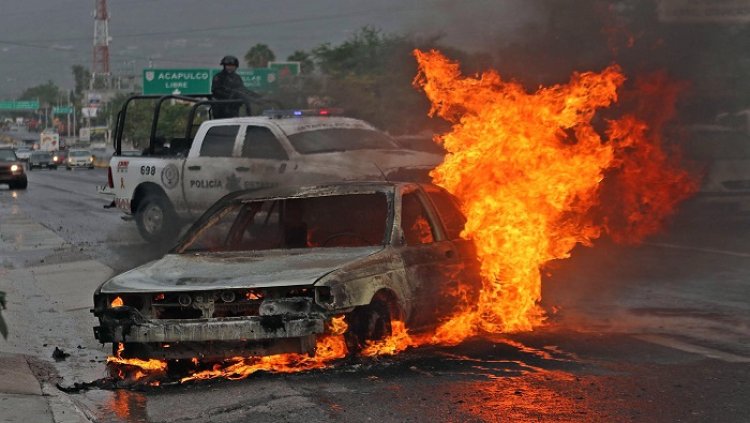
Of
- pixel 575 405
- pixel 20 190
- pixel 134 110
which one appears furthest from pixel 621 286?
pixel 134 110

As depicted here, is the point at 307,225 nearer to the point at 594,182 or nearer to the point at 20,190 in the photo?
the point at 594,182

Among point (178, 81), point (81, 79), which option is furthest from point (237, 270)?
point (81, 79)

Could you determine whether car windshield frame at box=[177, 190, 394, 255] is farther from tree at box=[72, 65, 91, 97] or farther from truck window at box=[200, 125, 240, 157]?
tree at box=[72, 65, 91, 97]

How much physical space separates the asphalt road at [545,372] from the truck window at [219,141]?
142 inches

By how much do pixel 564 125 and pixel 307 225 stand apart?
3132mm

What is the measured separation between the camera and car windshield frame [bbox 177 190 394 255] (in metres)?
8.73

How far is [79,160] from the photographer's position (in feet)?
247

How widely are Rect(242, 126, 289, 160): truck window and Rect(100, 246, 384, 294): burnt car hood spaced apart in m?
6.08

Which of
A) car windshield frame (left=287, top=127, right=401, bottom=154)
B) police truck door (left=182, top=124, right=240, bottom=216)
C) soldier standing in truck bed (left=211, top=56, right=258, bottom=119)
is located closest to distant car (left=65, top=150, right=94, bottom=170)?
soldier standing in truck bed (left=211, top=56, right=258, bottom=119)

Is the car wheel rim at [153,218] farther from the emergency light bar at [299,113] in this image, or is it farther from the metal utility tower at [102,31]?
the metal utility tower at [102,31]

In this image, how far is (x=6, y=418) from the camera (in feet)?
21.5

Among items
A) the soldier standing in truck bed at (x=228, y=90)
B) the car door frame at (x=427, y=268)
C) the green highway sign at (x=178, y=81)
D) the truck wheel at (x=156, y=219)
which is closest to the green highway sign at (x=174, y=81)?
the green highway sign at (x=178, y=81)

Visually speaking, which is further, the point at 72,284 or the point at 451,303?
the point at 72,284

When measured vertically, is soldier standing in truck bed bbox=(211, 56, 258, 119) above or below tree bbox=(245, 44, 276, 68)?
below
